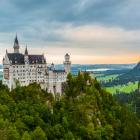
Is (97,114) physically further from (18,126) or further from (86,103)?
(18,126)

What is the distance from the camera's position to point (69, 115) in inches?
4882

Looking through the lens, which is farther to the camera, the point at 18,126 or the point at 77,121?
the point at 77,121

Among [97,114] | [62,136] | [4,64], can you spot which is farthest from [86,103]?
[4,64]

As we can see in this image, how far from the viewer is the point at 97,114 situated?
130 metres

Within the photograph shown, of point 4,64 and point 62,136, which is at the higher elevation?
point 4,64

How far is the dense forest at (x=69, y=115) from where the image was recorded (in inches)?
4264

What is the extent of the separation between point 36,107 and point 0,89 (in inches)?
867

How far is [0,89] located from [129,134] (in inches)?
1565

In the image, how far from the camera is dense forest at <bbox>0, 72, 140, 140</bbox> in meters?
108

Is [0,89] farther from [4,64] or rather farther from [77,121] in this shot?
[4,64]

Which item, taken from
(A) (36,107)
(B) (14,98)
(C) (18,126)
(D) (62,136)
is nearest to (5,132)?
(C) (18,126)

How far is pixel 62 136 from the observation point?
110125 mm

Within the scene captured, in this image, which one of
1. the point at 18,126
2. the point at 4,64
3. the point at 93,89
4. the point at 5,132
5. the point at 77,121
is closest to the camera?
the point at 5,132

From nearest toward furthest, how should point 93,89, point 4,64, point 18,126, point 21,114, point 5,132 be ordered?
1. point 5,132
2. point 18,126
3. point 21,114
4. point 93,89
5. point 4,64
